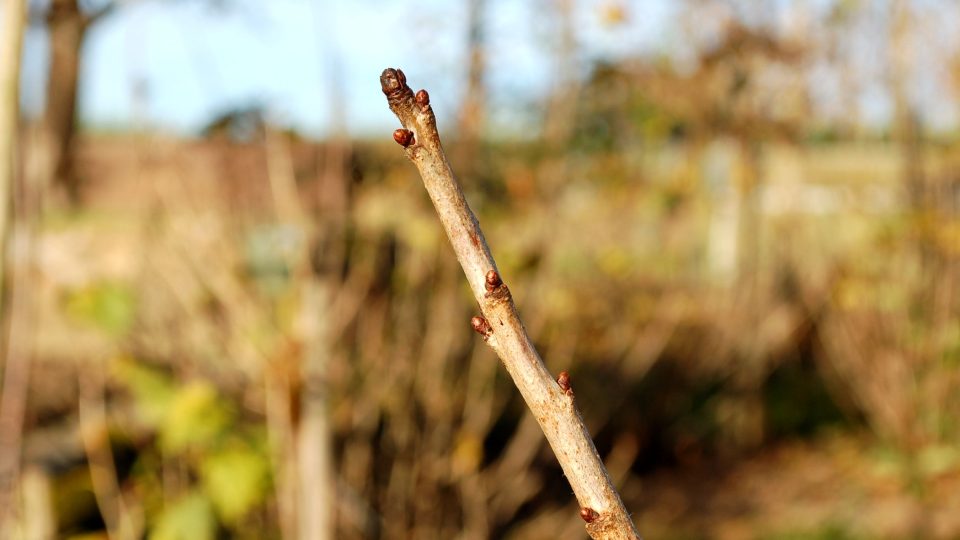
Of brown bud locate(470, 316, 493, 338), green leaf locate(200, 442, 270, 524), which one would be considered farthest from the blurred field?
brown bud locate(470, 316, 493, 338)

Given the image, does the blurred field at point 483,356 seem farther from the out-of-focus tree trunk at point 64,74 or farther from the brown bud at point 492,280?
the brown bud at point 492,280

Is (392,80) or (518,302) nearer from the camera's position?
(392,80)

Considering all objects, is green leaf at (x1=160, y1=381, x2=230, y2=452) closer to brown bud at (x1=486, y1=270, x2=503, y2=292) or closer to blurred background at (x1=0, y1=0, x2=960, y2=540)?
blurred background at (x1=0, y1=0, x2=960, y2=540)

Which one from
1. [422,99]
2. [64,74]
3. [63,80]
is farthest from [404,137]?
[63,80]

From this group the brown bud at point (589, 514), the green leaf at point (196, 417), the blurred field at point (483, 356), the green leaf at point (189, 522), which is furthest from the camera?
the blurred field at point (483, 356)

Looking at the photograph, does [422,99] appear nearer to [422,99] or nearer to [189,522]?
[422,99]

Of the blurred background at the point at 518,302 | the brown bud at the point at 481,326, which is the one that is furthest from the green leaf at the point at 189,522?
the brown bud at the point at 481,326

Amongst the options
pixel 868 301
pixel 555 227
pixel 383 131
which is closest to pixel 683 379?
pixel 868 301
